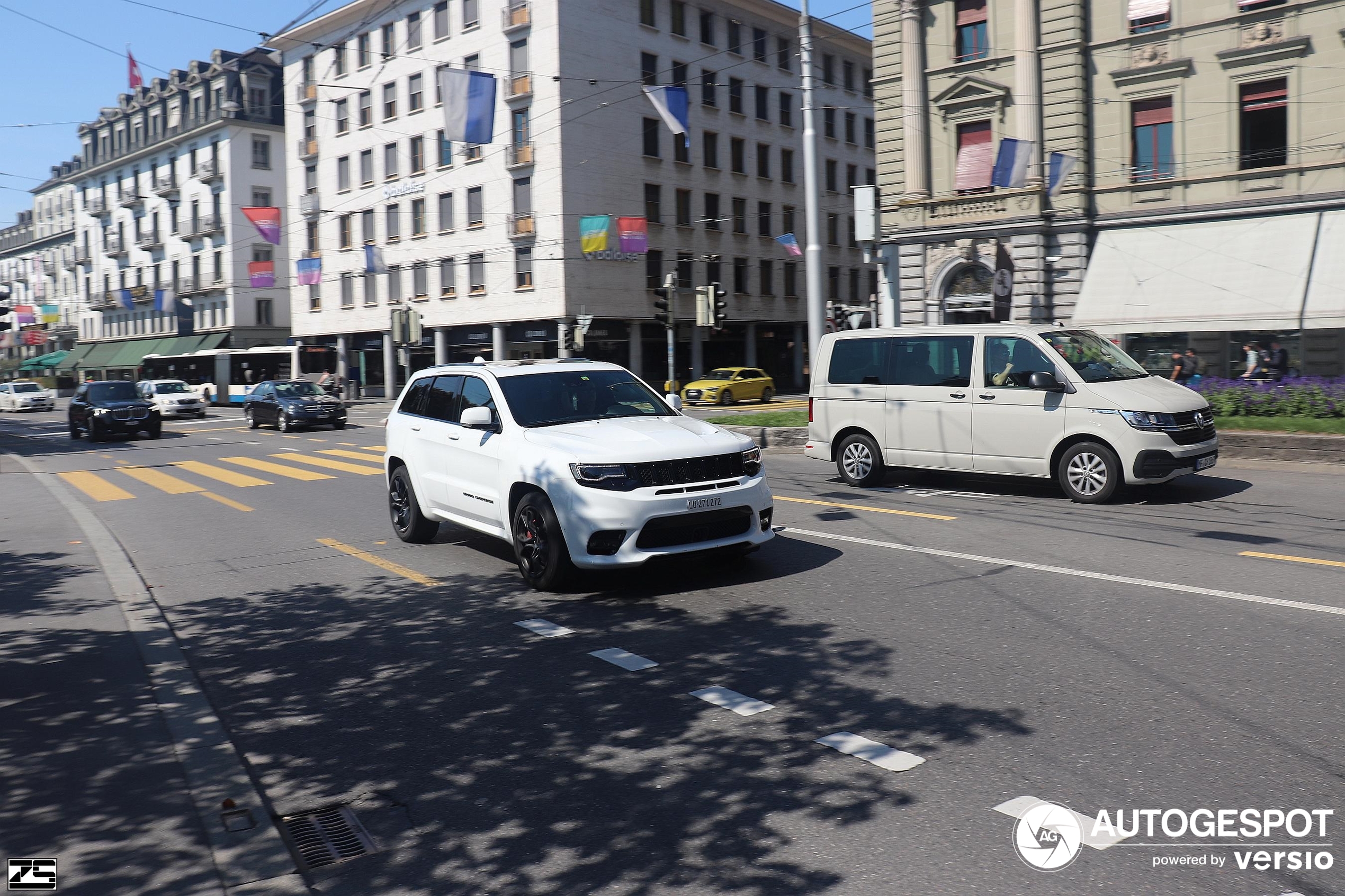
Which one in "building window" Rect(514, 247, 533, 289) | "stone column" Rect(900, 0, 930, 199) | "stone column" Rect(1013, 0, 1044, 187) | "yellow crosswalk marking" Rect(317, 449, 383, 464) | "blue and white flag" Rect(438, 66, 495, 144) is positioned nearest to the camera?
"yellow crosswalk marking" Rect(317, 449, 383, 464)

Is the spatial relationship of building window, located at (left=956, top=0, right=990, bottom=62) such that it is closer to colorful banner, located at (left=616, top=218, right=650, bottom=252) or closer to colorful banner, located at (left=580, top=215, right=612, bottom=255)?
colorful banner, located at (left=580, top=215, right=612, bottom=255)

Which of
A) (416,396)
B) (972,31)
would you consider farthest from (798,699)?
(972,31)

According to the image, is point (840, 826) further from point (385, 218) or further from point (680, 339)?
point (385, 218)

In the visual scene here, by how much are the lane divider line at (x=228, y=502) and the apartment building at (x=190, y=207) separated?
51898mm

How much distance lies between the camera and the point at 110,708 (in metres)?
5.40

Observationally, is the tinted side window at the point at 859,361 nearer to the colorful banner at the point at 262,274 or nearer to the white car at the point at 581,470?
the white car at the point at 581,470

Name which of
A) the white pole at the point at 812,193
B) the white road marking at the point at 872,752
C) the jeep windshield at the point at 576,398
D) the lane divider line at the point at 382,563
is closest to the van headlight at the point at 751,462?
the jeep windshield at the point at 576,398

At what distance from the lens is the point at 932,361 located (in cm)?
1266

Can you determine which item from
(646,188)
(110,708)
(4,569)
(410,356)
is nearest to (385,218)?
(410,356)

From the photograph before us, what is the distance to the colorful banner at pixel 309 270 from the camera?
177 feet

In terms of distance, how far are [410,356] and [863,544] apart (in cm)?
4854

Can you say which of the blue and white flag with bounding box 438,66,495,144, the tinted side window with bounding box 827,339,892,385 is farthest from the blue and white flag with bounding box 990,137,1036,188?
the tinted side window with bounding box 827,339,892,385

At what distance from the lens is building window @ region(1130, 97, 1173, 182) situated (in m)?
27.6

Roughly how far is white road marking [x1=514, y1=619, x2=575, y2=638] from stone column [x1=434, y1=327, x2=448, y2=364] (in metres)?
46.8
